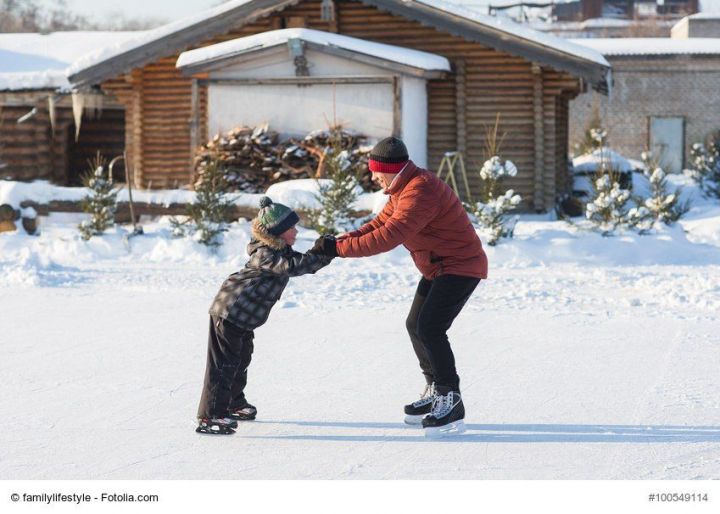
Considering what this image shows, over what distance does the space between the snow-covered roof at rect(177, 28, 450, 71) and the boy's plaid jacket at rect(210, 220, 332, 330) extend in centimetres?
1242

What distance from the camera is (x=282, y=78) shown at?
718 inches

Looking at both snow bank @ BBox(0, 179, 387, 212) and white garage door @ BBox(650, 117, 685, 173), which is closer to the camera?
snow bank @ BBox(0, 179, 387, 212)

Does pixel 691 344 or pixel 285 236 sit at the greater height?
pixel 285 236

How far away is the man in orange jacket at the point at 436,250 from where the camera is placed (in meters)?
5.43

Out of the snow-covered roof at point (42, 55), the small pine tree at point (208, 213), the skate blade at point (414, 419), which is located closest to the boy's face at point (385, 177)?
the skate blade at point (414, 419)

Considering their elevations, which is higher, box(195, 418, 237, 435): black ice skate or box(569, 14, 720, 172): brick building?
box(569, 14, 720, 172): brick building

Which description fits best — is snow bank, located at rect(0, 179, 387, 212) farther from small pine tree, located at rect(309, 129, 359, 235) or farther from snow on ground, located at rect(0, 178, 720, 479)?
snow on ground, located at rect(0, 178, 720, 479)

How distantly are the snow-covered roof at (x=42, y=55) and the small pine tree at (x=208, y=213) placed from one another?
29.8 ft

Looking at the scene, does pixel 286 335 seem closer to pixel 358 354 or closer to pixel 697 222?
pixel 358 354

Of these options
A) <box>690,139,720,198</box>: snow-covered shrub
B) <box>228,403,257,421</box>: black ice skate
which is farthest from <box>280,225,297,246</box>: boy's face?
<box>690,139,720,198</box>: snow-covered shrub

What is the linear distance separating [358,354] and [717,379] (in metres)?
2.39

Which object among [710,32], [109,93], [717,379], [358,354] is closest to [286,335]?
[358,354]

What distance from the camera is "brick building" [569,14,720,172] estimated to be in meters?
33.5

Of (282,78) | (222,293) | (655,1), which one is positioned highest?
(655,1)
